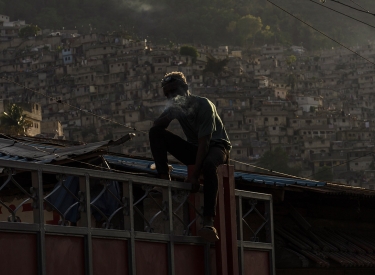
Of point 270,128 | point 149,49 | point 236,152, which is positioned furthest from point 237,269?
point 149,49

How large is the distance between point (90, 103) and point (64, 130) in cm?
1327

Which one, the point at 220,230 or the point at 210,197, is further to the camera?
the point at 220,230

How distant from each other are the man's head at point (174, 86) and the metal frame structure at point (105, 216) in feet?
2.24

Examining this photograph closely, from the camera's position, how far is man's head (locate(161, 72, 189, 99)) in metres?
8.66

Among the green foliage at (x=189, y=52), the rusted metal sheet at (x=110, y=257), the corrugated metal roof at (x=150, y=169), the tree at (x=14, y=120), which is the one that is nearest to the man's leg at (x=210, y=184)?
the rusted metal sheet at (x=110, y=257)

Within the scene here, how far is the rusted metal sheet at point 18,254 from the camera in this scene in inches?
273

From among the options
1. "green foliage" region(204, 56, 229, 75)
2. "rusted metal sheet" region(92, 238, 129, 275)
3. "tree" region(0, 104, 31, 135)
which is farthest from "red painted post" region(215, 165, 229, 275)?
"green foliage" region(204, 56, 229, 75)

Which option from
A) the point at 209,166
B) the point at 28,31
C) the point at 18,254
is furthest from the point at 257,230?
the point at 28,31

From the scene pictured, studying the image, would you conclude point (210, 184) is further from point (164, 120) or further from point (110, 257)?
point (110, 257)

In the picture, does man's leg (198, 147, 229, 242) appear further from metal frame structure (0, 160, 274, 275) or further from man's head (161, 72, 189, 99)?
man's head (161, 72, 189, 99)

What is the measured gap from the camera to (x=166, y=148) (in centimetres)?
868

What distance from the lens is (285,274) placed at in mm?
11914

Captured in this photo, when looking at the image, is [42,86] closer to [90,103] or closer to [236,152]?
[90,103]

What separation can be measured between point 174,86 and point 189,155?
53 centimetres
